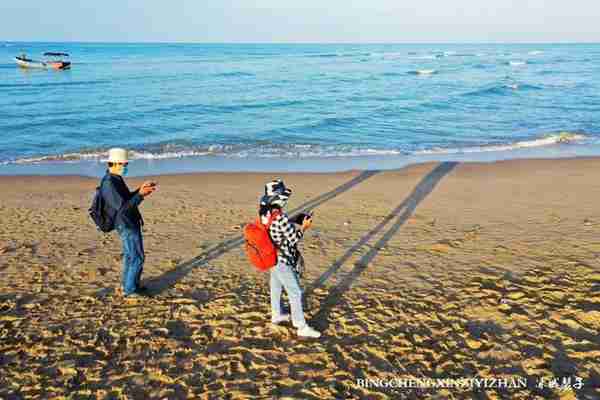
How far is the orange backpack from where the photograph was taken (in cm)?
404

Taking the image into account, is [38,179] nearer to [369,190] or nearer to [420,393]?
[369,190]

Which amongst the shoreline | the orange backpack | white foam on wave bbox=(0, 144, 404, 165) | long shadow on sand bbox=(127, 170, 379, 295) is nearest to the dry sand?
long shadow on sand bbox=(127, 170, 379, 295)

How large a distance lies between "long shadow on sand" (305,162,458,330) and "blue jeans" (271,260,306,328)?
0.41 m

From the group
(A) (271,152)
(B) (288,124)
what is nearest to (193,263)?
(A) (271,152)

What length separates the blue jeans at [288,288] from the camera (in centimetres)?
430

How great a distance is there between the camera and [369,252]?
6852mm

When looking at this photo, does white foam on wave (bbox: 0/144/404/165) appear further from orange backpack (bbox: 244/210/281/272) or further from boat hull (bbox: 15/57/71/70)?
boat hull (bbox: 15/57/71/70)

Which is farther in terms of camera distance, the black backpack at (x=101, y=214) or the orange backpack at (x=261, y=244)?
the black backpack at (x=101, y=214)

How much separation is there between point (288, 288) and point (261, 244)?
63 centimetres

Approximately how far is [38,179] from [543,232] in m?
11.8

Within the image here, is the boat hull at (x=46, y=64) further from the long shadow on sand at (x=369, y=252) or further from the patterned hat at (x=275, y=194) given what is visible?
the patterned hat at (x=275, y=194)

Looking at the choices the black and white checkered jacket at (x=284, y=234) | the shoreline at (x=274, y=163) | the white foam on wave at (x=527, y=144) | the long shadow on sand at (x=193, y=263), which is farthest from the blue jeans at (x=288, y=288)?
the white foam on wave at (x=527, y=144)

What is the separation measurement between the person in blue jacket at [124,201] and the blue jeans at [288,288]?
158 centimetres

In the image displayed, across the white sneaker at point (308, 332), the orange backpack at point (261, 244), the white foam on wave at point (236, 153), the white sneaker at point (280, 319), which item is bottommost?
the white sneaker at point (308, 332)
